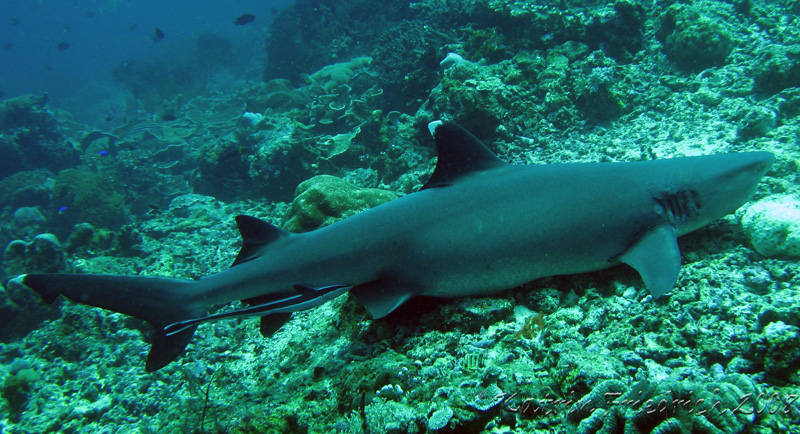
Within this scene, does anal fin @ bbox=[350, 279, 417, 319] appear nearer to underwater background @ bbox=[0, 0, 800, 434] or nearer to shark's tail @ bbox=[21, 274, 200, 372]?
underwater background @ bbox=[0, 0, 800, 434]

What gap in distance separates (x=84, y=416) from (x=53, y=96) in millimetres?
59318

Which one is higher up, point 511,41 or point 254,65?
point 254,65

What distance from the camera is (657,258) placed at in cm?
240

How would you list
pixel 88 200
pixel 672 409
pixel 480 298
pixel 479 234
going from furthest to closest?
pixel 88 200
pixel 480 298
pixel 479 234
pixel 672 409

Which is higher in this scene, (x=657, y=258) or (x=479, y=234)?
(x=479, y=234)

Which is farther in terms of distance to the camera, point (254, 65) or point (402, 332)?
point (254, 65)

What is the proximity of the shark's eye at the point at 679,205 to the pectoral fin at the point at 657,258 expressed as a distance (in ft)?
0.37

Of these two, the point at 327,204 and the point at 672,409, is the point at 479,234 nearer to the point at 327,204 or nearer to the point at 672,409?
the point at 672,409

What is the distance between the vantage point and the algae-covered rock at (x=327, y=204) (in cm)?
494

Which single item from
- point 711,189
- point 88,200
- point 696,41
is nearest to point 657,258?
point 711,189

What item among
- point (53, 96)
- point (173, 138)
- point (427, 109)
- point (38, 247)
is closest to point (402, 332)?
point (427, 109)

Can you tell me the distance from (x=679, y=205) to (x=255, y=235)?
124 inches

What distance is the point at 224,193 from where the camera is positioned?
32.5 feet

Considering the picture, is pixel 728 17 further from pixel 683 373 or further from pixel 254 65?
pixel 254 65
